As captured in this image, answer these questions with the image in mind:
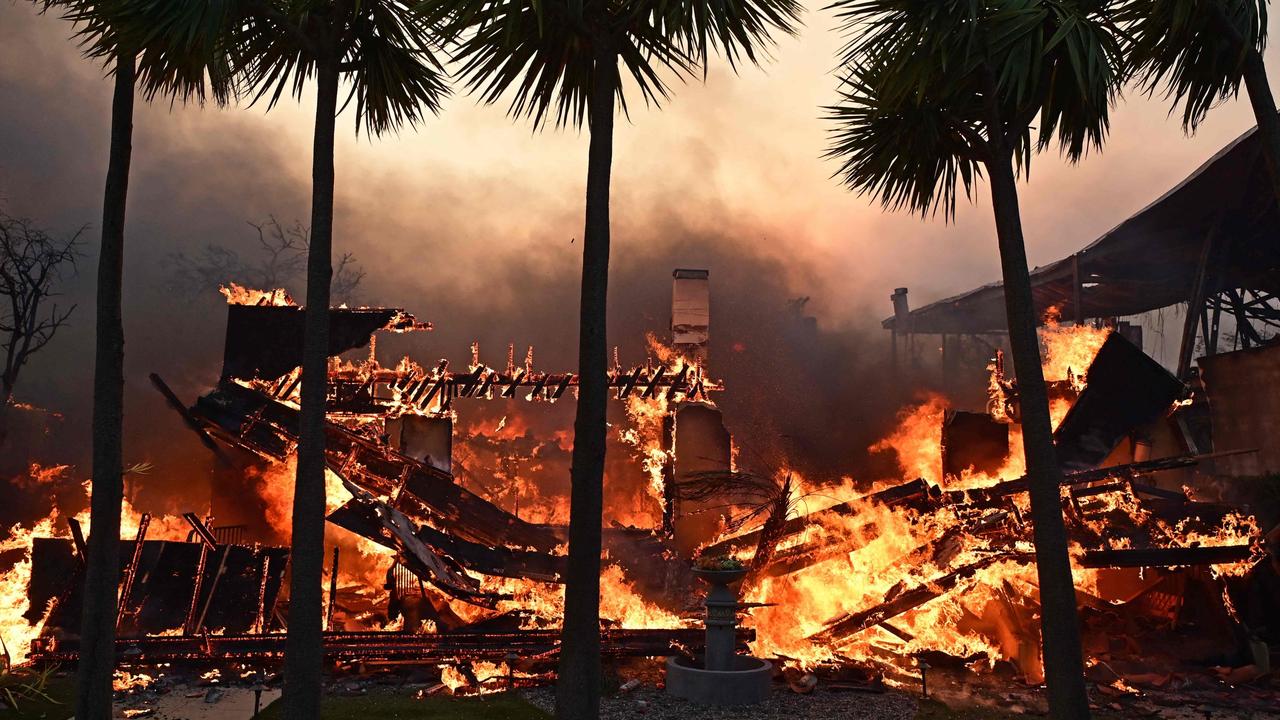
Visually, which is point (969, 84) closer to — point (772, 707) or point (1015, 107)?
point (1015, 107)

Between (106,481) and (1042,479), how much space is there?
8144 mm

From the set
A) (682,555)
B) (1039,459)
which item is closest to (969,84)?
(1039,459)

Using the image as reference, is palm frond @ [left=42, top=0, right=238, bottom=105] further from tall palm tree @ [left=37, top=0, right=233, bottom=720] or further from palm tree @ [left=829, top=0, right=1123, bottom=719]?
palm tree @ [left=829, top=0, right=1123, bottom=719]

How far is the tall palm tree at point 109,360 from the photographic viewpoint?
670 cm

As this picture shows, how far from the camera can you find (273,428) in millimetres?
16672

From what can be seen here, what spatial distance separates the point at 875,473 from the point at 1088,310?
41.3 feet

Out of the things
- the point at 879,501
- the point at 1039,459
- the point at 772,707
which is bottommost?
the point at 772,707

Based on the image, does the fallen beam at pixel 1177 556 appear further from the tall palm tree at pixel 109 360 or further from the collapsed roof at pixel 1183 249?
the tall palm tree at pixel 109 360

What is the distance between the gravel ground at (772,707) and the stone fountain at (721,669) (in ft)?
0.46

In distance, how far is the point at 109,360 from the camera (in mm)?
6922

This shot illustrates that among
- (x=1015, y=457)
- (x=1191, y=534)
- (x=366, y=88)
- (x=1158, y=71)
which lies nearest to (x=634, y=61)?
(x=366, y=88)

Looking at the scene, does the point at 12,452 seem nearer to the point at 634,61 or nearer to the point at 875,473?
the point at 634,61

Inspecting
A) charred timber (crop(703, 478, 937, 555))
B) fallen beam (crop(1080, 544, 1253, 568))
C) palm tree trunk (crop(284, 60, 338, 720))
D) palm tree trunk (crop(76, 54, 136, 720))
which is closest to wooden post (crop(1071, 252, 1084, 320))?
fallen beam (crop(1080, 544, 1253, 568))

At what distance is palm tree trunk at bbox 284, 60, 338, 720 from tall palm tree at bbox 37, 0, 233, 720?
143cm
